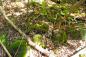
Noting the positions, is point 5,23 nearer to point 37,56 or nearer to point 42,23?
point 42,23

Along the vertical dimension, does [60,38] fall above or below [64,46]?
above

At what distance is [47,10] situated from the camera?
404cm

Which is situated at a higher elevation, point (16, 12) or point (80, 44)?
point (16, 12)

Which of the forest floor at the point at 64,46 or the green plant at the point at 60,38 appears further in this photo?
the green plant at the point at 60,38

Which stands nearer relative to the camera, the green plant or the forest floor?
the forest floor

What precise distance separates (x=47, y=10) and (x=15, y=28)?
0.99 metres

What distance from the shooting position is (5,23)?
12.0 ft

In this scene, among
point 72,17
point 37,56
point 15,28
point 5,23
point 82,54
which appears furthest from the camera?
point 72,17

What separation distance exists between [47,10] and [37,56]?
4.21 ft

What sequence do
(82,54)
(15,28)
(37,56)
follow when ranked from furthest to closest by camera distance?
(15,28)
(37,56)
(82,54)

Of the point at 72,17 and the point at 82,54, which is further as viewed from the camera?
the point at 72,17

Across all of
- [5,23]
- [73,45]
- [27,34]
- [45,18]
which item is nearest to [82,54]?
[73,45]

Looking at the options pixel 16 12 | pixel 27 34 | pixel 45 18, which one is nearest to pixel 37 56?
pixel 27 34

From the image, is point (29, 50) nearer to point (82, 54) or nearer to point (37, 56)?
point (37, 56)
